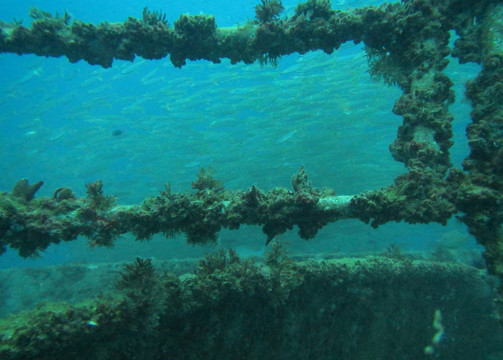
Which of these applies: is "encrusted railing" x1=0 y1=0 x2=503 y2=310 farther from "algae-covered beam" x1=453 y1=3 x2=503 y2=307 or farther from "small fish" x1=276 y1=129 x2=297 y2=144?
"small fish" x1=276 y1=129 x2=297 y2=144

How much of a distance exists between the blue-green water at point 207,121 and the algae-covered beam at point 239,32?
1304 cm

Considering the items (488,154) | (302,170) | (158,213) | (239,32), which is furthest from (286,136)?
(158,213)

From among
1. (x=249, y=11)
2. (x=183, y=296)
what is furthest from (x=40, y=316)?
(x=249, y=11)

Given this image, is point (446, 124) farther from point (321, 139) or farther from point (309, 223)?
point (321, 139)

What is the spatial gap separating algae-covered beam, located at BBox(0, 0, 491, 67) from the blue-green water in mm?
13036

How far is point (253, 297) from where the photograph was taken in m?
4.34

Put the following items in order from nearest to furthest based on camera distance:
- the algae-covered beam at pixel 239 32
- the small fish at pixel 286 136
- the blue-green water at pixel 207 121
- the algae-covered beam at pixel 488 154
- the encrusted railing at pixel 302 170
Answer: the algae-covered beam at pixel 488 154 < the encrusted railing at pixel 302 170 < the algae-covered beam at pixel 239 32 < the blue-green water at pixel 207 121 < the small fish at pixel 286 136

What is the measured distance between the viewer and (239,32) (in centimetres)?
533

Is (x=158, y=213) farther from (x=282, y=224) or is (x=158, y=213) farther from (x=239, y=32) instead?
(x=239, y=32)

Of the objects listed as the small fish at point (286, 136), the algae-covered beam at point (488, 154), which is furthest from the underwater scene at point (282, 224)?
the small fish at point (286, 136)

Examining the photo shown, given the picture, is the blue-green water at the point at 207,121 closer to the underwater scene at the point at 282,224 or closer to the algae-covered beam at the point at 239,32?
the algae-covered beam at the point at 239,32

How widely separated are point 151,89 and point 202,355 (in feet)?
73.6

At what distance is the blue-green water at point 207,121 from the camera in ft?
65.9

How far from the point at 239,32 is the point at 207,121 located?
731 inches
